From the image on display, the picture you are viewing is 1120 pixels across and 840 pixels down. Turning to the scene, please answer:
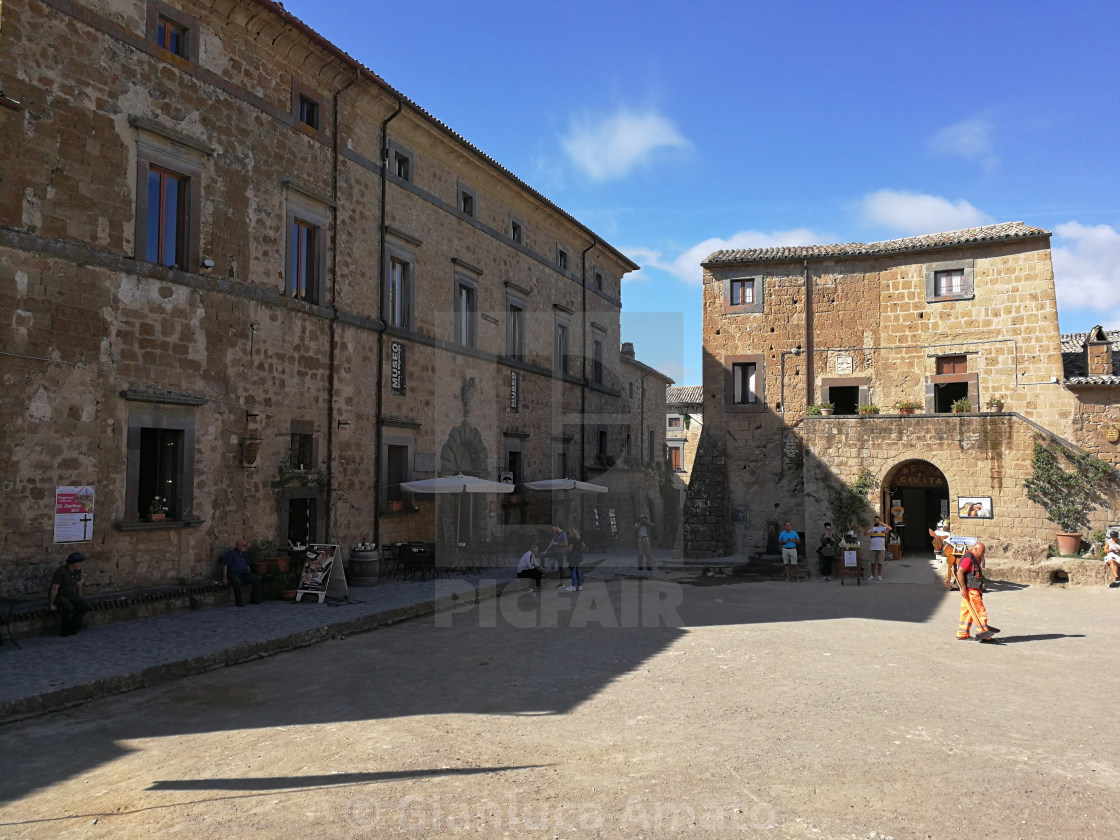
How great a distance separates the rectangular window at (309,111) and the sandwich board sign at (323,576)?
849 cm

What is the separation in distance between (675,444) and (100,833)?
4556 cm

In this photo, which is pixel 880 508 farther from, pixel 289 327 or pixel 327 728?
pixel 327 728

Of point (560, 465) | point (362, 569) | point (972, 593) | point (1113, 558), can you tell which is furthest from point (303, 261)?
point (1113, 558)

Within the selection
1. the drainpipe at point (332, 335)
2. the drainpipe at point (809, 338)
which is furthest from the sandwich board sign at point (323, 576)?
the drainpipe at point (809, 338)

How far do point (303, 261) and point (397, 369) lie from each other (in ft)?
11.0

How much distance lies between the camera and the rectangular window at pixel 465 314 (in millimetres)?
20281

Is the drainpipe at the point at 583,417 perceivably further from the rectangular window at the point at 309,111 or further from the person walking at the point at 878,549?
the rectangular window at the point at 309,111

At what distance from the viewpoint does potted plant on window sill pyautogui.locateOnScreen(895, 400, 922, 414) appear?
71.8ft

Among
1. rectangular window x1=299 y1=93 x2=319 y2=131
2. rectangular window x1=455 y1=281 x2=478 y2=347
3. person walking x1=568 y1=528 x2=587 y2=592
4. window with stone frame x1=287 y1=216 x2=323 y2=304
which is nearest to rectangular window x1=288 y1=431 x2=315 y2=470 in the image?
window with stone frame x1=287 y1=216 x2=323 y2=304

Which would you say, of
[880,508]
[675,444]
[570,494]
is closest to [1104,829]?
[880,508]

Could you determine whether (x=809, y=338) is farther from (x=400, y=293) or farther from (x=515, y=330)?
(x=400, y=293)

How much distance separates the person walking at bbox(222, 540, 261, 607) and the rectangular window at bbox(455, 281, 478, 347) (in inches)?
342

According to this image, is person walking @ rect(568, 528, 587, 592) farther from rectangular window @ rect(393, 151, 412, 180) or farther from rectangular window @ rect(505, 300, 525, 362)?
rectangular window @ rect(393, 151, 412, 180)

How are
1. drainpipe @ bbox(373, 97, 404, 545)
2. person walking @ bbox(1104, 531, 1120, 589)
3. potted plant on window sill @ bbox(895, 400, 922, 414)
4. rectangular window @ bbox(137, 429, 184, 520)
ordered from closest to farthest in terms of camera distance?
rectangular window @ bbox(137, 429, 184, 520), drainpipe @ bbox(373, 97, 404, 545), person walking @ bbox(1104, 531, 1120, 589), potted plant on window sill @ bbox(895, 400, 922, 414)
